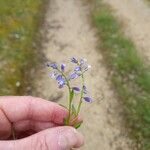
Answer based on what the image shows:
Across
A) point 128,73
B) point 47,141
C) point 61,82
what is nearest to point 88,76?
point 128,73

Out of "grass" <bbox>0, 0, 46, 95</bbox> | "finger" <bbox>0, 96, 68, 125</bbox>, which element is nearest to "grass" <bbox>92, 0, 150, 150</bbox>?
"grass" <bbox>0, 0, 46, 95</bbox>

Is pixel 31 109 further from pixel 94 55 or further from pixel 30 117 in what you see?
pixel 94 55

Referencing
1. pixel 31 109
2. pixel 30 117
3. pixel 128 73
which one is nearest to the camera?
pixel 31 109

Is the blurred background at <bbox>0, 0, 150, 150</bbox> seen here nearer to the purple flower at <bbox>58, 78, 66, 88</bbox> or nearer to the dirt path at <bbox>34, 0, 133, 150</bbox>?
the dirt path at <bbox>34, 0, 133, 150</bbox>

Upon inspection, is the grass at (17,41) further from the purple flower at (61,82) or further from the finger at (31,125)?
the purple flower at (61,82)

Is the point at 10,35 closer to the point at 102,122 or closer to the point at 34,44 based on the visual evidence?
the point at 34,44

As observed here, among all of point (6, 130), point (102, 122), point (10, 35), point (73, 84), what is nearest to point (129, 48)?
point (73, 84)
